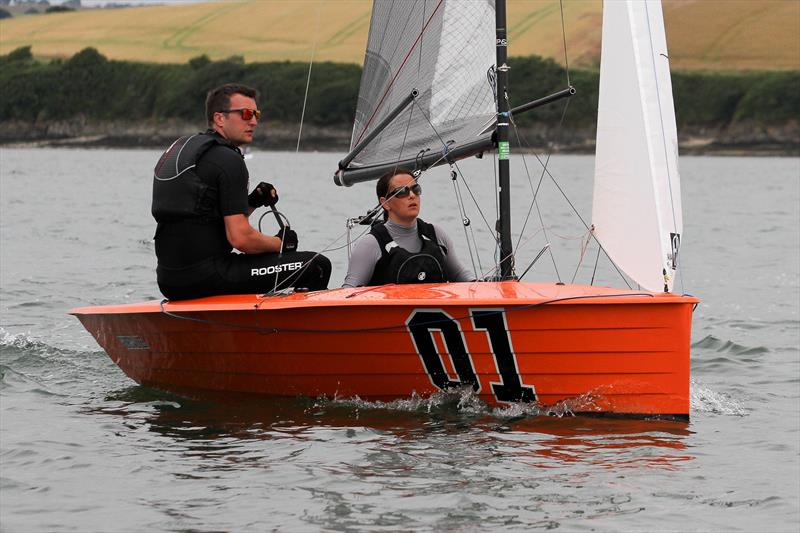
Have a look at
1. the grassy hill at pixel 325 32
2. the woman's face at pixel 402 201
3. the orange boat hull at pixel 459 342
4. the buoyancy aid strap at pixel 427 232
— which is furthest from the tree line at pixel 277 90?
the orange boat hull at pixel 459 342

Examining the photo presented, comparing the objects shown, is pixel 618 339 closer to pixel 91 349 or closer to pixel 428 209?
pixel 91 349

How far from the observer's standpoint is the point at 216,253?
27.5 feet

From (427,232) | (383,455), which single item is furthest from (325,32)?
(383,455)

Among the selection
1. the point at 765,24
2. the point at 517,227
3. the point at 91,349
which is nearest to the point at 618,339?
the point at 91,349

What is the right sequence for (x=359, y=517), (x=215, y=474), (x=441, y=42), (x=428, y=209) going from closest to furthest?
(x=359, y=517) < (x=215, y=474) < (x=441, y=42) < (x=428, y=209)

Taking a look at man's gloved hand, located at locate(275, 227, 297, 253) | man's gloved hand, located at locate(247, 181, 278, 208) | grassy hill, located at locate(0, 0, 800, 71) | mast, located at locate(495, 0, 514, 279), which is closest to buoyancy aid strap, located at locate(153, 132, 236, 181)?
man's gloved hand, located at locate(247, 181, 278, 208)

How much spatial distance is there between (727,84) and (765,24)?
8533 millimetres

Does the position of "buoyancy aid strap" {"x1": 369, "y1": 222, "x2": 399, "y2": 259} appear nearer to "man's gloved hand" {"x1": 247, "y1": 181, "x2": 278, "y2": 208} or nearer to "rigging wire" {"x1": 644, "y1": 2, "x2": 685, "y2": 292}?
"man's gloved hand" {"x1": 247, "y1": 181, "x2": 278, "y2": 208}

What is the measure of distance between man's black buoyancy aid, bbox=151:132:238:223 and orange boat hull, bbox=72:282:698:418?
59 cm

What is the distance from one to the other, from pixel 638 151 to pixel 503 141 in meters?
1.32

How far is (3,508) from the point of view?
6234 millimetres

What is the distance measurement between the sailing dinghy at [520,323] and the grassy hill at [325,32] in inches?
2820

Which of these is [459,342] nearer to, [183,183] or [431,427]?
[431,427]

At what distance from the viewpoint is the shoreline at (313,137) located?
277 feet
